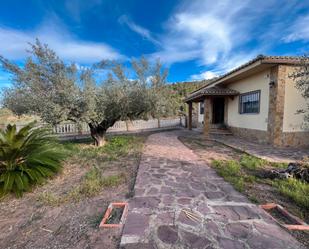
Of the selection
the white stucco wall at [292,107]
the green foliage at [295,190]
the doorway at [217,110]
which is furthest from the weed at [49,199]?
the doorway at [217,110]

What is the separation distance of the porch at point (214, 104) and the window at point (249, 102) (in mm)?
560

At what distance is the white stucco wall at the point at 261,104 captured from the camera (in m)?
7.05

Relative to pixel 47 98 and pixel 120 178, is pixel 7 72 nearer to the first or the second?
pixel 47 98

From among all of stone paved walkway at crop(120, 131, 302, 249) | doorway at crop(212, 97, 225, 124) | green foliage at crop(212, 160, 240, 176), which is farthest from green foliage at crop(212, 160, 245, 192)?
doorway at crop(212, 97, 225, 124)

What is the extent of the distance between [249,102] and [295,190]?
6399mm

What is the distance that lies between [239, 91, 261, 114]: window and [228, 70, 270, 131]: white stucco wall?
0.72ft

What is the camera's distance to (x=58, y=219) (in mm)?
2215

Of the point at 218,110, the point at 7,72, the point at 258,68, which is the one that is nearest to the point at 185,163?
the point at 258,68

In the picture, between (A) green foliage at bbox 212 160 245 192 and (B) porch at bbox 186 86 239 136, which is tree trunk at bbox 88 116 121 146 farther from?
(B) porch at bbox 186 86 239 136

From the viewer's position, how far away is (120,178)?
3.59m

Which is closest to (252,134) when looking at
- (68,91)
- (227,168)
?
(227,168)

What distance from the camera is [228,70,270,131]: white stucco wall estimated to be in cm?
705

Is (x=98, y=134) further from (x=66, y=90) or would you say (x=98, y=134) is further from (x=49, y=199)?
(x=49, y=199)

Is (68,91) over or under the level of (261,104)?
over
